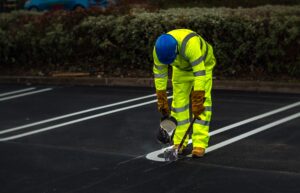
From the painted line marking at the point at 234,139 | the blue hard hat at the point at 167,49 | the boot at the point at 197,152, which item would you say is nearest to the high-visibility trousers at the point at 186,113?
the boot at the point at 197,152

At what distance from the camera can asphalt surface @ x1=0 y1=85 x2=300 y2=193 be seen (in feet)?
22.4

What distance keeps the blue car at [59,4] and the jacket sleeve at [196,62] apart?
55.8 ft

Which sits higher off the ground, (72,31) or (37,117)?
(72,31)

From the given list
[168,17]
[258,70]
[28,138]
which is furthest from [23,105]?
[258,70]

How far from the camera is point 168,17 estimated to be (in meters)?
13.5

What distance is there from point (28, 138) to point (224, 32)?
5067 millimetres

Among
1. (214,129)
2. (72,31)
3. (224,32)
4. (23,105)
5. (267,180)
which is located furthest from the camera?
(72,31)

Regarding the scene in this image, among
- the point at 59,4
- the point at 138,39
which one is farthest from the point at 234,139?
the point at 59,4

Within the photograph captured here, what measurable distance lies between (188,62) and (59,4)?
1758 centimetres

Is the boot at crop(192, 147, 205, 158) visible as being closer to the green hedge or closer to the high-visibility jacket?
the high-visibility jacket

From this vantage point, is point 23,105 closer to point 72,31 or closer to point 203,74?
point 72,31

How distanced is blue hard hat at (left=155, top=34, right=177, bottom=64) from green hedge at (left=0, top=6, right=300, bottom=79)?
17.5ft

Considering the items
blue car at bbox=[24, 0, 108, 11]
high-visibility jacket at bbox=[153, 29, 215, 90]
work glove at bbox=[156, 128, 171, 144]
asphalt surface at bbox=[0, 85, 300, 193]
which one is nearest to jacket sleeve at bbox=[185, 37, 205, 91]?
high-visibility jacket at bbox=[153, 29, 215, 90]

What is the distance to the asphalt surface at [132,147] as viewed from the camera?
22.4 feet
